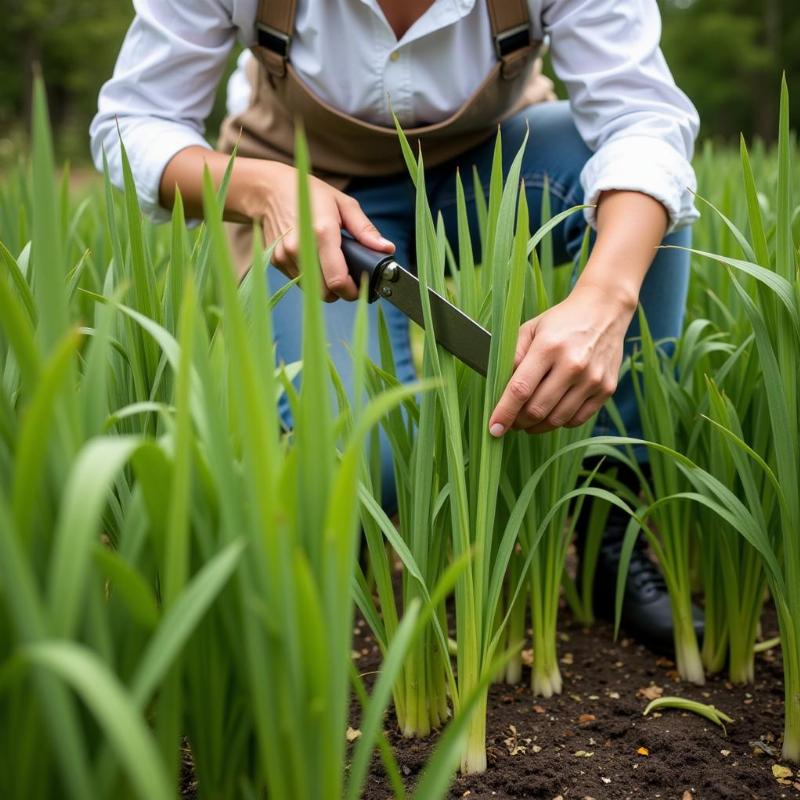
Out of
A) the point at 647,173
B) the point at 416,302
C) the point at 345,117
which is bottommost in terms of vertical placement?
the point at 416,302

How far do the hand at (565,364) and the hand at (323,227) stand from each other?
20 cm

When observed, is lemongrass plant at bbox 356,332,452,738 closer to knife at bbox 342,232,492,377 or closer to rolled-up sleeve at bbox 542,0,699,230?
knife at bbox 342,232,492,377

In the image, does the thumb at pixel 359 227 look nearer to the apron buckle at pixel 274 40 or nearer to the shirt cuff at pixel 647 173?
the shirt cuff at pixel 647 173

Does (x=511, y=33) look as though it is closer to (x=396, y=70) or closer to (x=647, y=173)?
(x=396, y=70)

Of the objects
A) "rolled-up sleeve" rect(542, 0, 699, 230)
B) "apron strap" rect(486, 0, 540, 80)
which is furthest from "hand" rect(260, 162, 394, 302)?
"apron strap" rect(486, 0, 540, 80)

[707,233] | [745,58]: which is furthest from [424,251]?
[745,58]

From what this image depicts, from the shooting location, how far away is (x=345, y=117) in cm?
134

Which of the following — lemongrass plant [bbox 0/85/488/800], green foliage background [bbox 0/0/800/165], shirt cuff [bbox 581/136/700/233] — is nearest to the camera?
lemongrass plant [bbox 0/85/488/800]

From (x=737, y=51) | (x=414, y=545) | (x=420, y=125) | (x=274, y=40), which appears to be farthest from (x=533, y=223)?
(x=737, y=51)

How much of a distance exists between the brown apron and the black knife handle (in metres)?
0.39

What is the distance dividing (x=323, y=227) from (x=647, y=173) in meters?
0.39

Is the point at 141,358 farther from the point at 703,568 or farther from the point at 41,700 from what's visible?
the point at 703,568

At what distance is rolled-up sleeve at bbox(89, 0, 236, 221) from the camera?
1229 millimetres

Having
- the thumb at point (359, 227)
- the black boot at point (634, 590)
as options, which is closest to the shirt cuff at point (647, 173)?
the thumb at point (359, 227)
